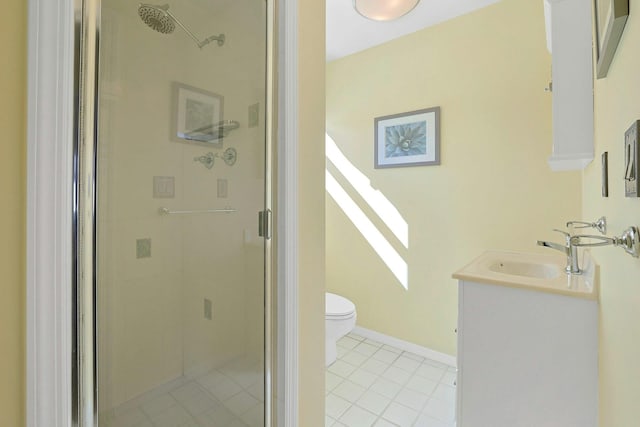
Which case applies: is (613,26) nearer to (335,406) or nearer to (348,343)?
(335,406)

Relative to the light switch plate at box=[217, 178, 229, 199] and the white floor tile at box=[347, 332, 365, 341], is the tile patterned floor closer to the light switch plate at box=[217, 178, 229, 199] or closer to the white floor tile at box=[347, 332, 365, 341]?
the white floor tile at box=[347, 332, 365, 341]

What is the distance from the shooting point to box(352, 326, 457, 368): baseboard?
2.23m

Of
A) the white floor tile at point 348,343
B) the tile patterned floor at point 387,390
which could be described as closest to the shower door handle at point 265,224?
the tile patterned floor at point 387,390

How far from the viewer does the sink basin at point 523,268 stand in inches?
65.4

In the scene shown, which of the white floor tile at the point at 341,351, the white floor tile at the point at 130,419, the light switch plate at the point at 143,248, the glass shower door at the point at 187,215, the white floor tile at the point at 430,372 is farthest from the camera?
the white floor tile at the point at 341,351

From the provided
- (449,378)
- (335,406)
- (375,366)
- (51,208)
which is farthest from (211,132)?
(449,378)

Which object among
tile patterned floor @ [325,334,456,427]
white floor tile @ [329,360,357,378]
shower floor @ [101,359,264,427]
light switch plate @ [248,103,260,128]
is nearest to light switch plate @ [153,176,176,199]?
light switch plate @ [248,103,260,128]

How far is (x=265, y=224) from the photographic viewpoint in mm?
1052

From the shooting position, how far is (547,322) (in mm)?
1214

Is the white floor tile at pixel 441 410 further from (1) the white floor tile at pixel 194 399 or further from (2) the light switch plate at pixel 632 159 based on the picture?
(2) the light switch plate at pixel 632 159

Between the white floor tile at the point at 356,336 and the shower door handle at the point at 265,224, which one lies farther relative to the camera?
the white floor tile at the point at 356,336

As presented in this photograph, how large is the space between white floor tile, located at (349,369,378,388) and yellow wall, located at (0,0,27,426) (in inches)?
72.9

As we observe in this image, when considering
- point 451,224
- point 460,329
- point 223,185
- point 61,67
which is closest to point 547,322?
point 460,329

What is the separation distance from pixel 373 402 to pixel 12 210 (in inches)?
77.1
